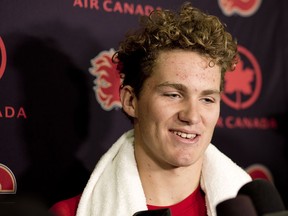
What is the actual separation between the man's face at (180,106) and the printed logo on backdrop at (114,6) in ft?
1.22

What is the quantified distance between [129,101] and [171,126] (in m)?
0.16

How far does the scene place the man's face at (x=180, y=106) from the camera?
3.49 ft

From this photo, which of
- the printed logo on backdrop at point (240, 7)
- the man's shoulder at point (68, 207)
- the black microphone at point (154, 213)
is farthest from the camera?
the printed logo on backdrop at point (240, 7)

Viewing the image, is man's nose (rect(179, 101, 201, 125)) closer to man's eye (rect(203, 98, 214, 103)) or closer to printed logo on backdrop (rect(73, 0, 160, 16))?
man's eye (rect(203, 98, 214, 103))

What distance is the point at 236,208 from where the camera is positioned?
1.61ft

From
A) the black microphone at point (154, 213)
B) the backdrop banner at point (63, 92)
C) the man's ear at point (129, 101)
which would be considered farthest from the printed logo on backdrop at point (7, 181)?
the black microphone at point (154, 213)

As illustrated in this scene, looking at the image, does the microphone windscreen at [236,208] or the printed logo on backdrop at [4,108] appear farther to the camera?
the printed logo on backdrop at [4,108]

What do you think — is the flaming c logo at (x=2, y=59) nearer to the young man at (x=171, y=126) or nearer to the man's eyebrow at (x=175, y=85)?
the young man at (x=171, y=126)

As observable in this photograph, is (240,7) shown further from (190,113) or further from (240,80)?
(190,113)

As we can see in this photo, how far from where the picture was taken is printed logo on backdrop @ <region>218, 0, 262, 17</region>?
1598 mm

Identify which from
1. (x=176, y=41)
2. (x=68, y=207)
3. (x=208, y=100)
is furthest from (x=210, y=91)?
(x=68, y=207)

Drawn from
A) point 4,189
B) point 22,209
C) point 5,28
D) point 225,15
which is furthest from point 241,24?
point 22,209

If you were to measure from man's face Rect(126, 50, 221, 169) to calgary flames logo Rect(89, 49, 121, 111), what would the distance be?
0.32 metres

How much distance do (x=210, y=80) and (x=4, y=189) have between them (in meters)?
0.60
